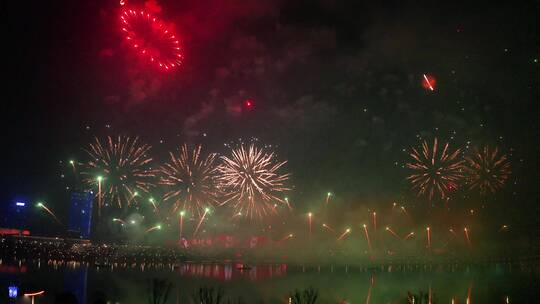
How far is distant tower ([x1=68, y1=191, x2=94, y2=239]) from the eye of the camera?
87.8 m

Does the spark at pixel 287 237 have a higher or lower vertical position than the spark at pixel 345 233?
lower

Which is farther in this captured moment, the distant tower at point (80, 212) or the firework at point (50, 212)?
the distant tower at point (80, 212)

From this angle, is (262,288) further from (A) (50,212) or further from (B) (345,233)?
(A) (50,212)

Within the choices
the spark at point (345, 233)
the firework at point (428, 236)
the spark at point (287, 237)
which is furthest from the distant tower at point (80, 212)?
the firework at point (428, 236)

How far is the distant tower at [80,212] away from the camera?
87812mm

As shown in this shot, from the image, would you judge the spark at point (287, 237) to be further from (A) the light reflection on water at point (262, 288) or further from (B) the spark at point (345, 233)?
(A) the light reflection on water at point (262, 288)

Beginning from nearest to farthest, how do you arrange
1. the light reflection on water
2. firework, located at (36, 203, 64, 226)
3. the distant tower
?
the light reflection on water, firework, located at (36, 203, 64, 226), the distant tower

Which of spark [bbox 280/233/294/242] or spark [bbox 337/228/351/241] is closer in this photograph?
spark [bbox 280/233/294/242]

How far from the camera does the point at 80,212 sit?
91.8 m

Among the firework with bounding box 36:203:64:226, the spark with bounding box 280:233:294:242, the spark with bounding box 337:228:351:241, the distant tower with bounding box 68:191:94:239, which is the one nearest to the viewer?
the firework with bounding box 36:203:64:226

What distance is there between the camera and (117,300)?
21.1 m

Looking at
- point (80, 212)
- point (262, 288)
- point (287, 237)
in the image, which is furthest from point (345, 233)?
point (80, 212)

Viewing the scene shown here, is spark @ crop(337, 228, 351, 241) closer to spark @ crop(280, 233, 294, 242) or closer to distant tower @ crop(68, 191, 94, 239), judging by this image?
spark @ crop(280, 233, 294, 242)

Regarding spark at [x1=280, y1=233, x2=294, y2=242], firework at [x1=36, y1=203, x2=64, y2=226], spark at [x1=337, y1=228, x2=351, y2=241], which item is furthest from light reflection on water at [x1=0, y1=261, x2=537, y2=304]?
firework at [x1=36, y1=203, x2=64, y2=226]
